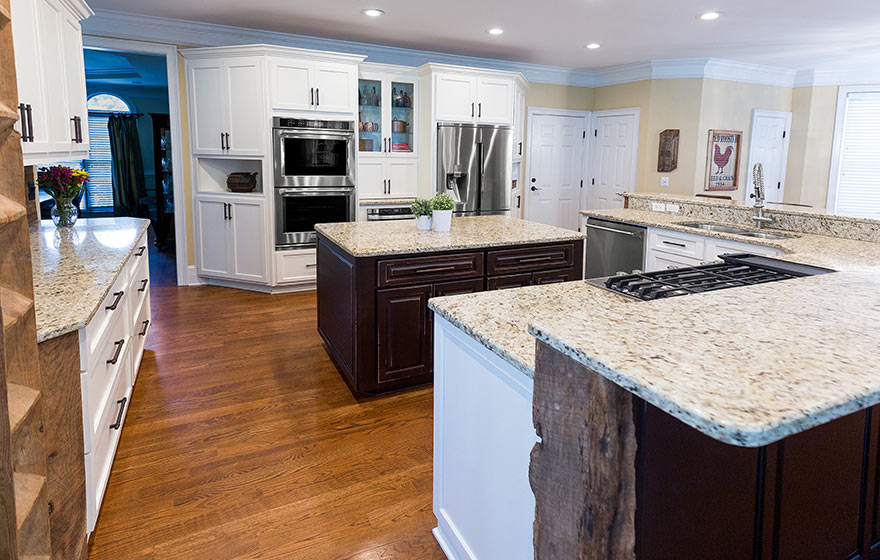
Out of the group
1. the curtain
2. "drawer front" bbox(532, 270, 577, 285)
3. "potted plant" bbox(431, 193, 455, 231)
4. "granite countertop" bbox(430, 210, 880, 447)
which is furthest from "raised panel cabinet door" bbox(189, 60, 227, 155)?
the curtain

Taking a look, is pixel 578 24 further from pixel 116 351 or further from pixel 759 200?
pixel 116 351

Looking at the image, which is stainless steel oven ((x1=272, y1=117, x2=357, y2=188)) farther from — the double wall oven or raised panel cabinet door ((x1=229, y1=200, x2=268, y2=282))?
raised panel cabinet door ((x1=229, y1=200, x2=268, y2=282))

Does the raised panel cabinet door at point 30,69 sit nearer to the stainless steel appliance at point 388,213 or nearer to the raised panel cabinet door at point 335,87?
the raised panel cabinet door at point 335,87

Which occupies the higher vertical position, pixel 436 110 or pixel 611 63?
pixel 611 63

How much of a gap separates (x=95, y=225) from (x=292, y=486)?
8.04ft

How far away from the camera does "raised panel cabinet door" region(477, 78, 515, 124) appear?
240 inches

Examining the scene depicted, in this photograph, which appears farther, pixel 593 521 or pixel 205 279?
pixel 205 279

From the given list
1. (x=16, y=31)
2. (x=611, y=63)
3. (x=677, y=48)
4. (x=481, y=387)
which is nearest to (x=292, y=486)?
(x=481, y=387)

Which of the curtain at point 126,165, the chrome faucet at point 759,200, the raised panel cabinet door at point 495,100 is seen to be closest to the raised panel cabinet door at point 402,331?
the chrome faucet at point 759,200

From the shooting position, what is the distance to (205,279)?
5727 millimetres

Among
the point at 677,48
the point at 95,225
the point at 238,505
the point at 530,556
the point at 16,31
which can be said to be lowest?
the point at 238,505

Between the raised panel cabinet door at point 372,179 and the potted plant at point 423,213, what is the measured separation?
269 cm

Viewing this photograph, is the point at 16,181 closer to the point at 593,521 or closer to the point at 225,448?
the point at 593,521

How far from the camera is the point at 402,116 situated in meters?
6.13
